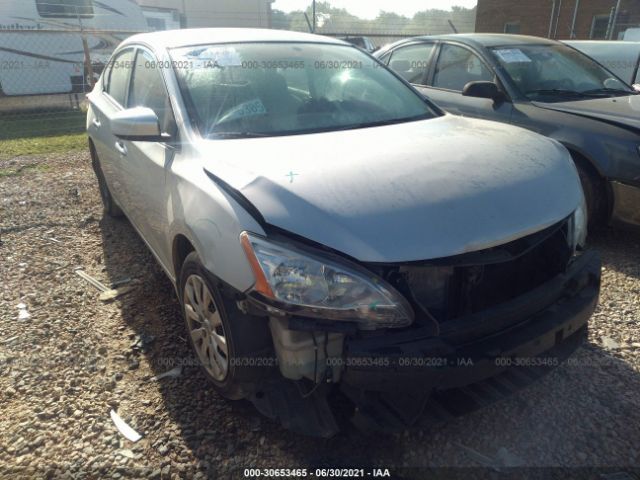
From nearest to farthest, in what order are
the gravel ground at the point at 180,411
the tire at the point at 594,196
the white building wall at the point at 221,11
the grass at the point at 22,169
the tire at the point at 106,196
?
the gravel ground at the point at 180,411 → the tire at the point at 594,196 → the tire at the point at 106,196 → the grass at the point at 22,169 → the white building wall at the point at 221,11

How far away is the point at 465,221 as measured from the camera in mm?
1793

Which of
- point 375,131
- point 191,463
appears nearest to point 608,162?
point 375,131

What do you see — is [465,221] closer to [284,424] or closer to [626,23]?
[284,424]

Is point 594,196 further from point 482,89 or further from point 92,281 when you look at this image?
point 92,281

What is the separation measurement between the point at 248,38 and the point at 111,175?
1.67m

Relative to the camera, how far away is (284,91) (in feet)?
9.19

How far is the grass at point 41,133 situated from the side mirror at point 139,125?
5.05 m

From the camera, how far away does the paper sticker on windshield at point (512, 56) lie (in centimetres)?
463

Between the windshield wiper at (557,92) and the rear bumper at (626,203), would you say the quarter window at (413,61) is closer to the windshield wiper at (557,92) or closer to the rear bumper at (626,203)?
the windshield wiper at (557,92)

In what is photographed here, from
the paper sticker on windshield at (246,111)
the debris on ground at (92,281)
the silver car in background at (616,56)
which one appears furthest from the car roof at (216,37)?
the silver car in background at (616,56)

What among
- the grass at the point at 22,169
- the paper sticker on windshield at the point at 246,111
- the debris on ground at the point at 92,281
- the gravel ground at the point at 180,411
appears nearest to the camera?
the gravel ground at the point at 180,411

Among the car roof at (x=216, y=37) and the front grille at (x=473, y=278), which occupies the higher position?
the car roof at (x=216, y=37)

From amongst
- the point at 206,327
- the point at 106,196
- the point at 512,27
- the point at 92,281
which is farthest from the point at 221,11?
the point at 206,327

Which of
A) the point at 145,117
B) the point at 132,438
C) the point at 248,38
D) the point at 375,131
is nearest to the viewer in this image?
the point at 132,438
